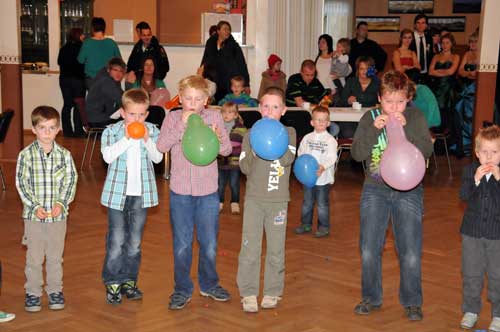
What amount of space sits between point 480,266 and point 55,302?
7.87 feet

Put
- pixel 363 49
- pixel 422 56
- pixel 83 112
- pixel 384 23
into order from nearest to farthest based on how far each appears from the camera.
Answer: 1. pixel 83 112
2. pixel 422 56
3. pixel 363 49
4. pixel 384 23

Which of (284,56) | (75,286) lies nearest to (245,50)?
(284,56)

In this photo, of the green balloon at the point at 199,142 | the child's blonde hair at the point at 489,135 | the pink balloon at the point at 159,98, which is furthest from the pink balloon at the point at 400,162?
the pink balloon at the point at 159,98

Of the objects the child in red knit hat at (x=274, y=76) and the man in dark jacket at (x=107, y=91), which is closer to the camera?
the man in dark jacket at (x=107, y=91)

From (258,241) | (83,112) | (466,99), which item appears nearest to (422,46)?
(466,99)

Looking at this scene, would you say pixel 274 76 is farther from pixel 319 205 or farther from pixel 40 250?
pixel 40 250

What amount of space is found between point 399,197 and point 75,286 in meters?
2.12

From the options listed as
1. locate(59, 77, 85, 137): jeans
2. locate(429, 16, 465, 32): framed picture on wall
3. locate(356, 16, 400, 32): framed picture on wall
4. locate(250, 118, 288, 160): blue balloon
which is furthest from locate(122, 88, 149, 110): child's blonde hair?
locate(429, 16, 465, 32): framed picture on wall

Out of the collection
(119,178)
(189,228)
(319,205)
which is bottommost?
(319,205)

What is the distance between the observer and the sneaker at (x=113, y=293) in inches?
183

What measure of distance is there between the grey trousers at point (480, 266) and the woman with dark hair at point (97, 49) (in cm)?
831

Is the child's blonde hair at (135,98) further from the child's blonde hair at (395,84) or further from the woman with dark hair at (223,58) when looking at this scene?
the woman with dark hair at (223,58)

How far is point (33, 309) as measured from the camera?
4516mm

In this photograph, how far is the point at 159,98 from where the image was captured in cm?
916
